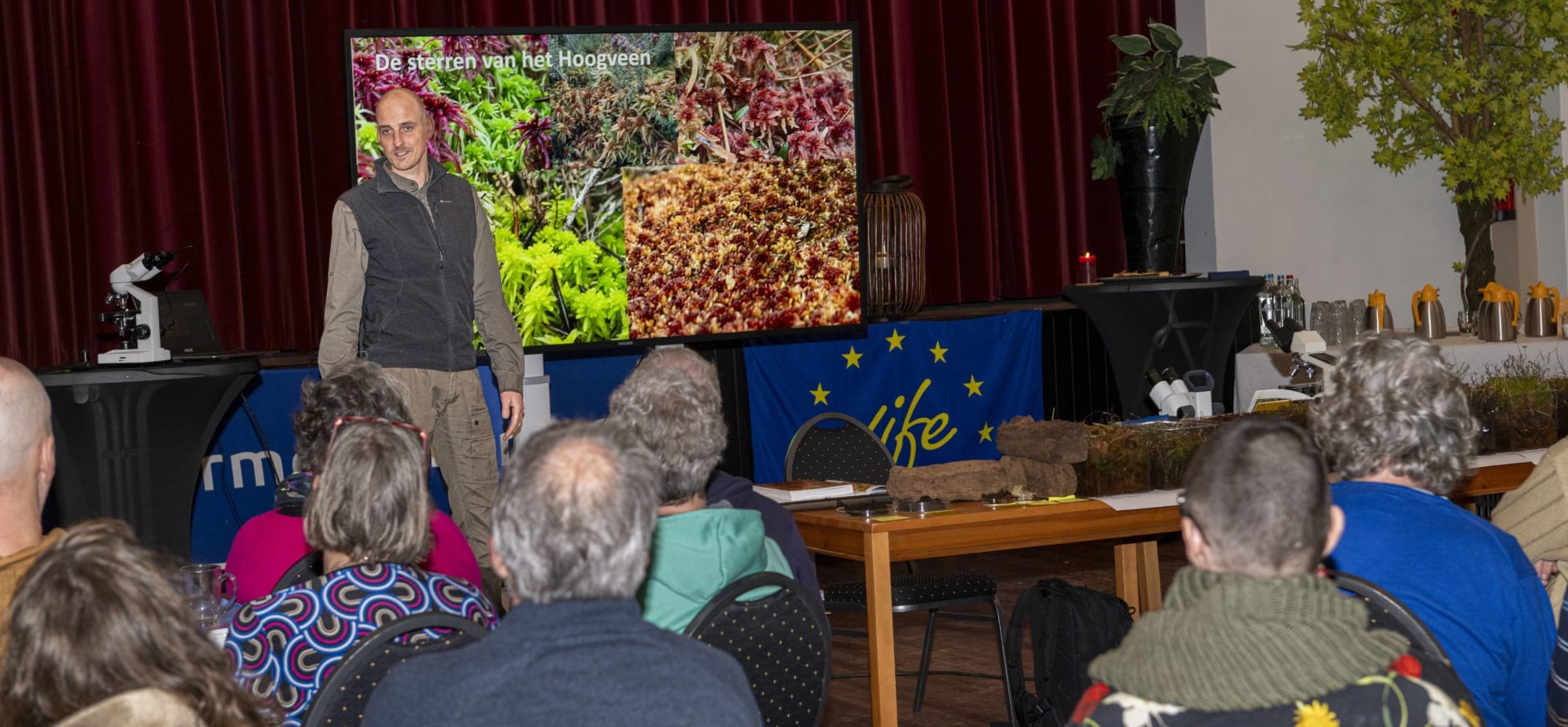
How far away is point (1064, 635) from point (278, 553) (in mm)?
1802

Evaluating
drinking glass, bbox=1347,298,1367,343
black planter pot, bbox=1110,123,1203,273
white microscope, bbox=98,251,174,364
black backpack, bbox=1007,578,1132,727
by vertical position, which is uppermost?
black planter pot, bbox=1110,123,1203,273

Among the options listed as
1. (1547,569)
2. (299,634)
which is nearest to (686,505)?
(299,634)

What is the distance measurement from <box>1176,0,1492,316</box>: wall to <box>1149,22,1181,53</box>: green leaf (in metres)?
1.12

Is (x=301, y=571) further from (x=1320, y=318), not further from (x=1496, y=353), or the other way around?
(x=1320, y=318)

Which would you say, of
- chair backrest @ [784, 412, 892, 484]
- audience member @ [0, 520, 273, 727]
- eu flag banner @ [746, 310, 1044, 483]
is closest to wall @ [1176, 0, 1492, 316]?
eu flag banner @ [746, 310, 1044, 483]

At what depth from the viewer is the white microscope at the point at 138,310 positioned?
4.72m

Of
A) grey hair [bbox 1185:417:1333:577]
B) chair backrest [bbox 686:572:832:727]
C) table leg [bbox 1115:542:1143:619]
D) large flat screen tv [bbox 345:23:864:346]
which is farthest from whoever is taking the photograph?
large flat screen tv [bbox 345:23:864:346]

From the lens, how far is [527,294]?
5289mm

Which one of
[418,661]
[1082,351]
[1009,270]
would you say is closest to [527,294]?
[1082,351]

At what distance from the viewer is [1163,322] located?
6.04m

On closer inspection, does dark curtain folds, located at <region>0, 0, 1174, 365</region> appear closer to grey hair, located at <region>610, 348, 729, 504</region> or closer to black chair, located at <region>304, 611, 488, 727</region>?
grey hair, located at <region>610, 348, 729, 504</region>

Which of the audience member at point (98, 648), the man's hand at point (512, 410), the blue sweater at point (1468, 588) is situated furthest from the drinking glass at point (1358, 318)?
the audience member at point (98, 648)

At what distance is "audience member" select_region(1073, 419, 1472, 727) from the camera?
1.45 metres

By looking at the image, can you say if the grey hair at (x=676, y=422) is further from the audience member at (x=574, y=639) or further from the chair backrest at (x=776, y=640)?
the audience member at (x=574, y=639)
